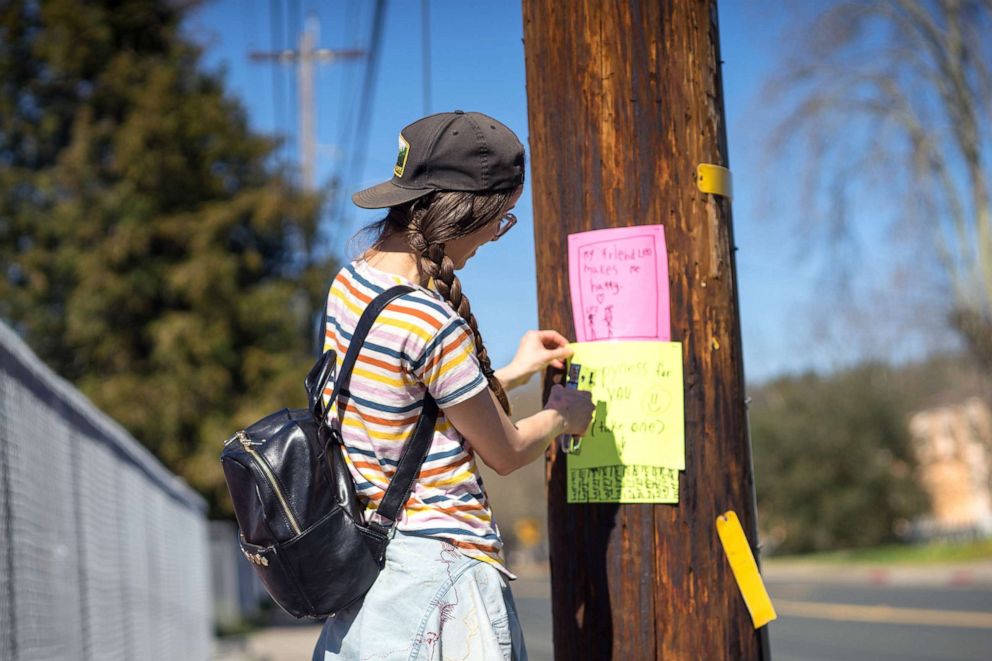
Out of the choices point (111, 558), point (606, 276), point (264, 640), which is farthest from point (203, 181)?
point (606, 276)

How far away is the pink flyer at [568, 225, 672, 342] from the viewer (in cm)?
264

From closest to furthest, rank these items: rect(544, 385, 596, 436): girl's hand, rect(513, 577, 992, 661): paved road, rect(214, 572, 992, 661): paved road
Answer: rect(544, 385, 596, 436): girl's hand < rect(513, 577, 992, 661): paved road < rect(214, 572, 992, 661): paved road

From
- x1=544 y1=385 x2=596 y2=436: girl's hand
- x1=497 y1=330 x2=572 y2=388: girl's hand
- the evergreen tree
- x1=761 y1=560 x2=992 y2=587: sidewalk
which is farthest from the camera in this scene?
the evergreen tree

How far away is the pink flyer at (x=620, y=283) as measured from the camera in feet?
8.66

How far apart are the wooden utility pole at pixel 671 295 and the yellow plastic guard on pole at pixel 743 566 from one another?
0.02 m

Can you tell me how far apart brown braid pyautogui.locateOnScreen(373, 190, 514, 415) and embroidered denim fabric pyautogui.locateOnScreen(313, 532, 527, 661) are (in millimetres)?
354

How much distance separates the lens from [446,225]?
225 centimetres

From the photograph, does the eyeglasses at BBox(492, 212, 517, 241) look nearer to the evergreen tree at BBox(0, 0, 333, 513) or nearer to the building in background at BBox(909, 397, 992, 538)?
the evergreen tree at BBox(0, 0, 333, 513)

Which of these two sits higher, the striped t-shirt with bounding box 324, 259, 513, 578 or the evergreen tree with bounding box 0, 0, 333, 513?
the evergreen tree with bounding box 0, 0, 333, 513

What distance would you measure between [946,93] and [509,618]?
19.9 meters

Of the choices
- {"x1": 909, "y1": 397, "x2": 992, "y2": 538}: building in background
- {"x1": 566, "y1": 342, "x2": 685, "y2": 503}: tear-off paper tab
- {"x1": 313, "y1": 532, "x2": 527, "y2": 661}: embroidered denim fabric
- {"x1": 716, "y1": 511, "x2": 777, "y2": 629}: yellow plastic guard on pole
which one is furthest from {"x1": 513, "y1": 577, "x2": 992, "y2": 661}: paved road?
{"x1": 313, "y1": 532, "x2": 527, "y2": 661}: embroidered denim fabric

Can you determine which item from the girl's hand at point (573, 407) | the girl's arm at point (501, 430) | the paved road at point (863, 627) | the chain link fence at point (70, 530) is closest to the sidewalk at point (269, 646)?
the paved road at point (863, 627)

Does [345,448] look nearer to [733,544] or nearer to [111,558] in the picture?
[733,544]

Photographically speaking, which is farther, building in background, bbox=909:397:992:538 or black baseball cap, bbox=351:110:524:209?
building in background, bbox=909:397:992:538
